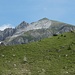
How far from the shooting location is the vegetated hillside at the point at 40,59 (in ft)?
A: 98.5

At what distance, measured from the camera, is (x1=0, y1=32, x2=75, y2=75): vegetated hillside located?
30016 mm

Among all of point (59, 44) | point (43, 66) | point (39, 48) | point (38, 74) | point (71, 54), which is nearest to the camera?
point (38, 74)

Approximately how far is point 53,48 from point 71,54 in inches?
159

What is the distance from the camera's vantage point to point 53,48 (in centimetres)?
4003

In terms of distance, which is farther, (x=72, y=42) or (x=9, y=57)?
(x=72, y=42)

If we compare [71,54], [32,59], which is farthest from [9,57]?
[71,54]

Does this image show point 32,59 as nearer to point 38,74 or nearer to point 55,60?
point 55,60

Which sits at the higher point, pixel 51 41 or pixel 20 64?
pixel 51 41

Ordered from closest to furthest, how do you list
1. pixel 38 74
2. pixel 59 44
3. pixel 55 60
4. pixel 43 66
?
pixel 38 74 < pixel 43 66 < pixel 55 60 < pixel 59 44

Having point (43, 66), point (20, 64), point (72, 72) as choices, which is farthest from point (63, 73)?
point (20, 64)

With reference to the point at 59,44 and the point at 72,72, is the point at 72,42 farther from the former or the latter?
the point at 72,72

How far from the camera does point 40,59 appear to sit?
34.2 metres

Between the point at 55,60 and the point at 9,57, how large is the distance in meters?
5.99

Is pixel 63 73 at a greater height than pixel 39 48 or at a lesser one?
lesser
